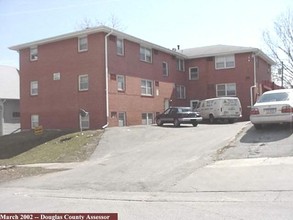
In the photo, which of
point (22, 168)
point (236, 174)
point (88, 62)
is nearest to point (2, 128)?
point (88, 62)

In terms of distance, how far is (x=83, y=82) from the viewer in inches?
1142

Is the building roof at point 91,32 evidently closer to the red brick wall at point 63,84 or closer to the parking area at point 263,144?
the red brick wall at point 63,84

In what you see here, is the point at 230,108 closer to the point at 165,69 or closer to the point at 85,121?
the point at 165,69

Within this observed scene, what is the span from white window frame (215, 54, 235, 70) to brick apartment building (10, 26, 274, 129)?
0.30 feet

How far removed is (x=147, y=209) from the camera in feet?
27.3

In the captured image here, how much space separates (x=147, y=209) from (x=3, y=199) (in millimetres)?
4088

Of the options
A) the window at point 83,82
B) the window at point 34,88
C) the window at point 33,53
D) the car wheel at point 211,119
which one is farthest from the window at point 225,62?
the window at point 34,88

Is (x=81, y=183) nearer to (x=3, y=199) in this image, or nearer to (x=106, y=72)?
(x=3, y=199)

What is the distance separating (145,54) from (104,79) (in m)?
6.20

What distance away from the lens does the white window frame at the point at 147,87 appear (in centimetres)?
3201

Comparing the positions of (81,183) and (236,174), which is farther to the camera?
(81,183)

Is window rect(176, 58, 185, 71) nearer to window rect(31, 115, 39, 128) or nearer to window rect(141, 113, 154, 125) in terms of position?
window rect(141, 113, 154, 125)

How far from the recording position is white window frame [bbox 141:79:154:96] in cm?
3201

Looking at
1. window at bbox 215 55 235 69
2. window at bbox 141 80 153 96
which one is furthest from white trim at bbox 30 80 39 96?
Answer: window at bbox 215 55 235 69
